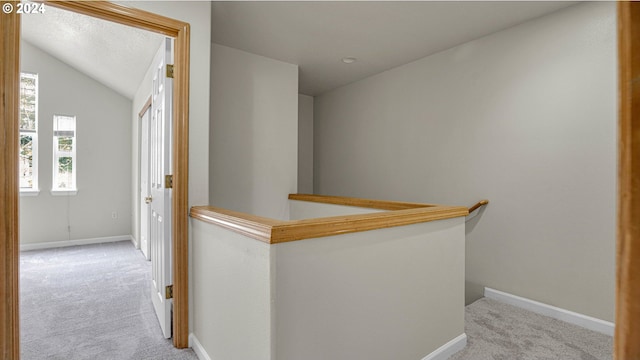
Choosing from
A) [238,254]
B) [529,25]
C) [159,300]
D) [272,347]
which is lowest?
[159,300]

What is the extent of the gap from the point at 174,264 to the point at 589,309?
9.64ft

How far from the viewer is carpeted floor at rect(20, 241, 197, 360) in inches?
76.8

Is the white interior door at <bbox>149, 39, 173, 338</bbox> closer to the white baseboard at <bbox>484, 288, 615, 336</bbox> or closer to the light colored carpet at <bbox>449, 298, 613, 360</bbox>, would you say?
the light colored carpet at <bbox>449, 298, 613, 360</bbox>

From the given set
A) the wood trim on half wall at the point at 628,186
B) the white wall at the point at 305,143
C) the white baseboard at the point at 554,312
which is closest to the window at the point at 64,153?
the white wall at the point at 305,143

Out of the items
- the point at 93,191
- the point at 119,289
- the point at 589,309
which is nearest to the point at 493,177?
the point at 589,309

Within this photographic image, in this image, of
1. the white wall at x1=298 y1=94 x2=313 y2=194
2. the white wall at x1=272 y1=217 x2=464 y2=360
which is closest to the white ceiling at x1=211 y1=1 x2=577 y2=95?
the white wall at x1=298 y1=94 x2=313 y2=194

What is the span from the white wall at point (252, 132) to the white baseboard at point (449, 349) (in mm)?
2165

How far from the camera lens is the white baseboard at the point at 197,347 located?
5.76 ft

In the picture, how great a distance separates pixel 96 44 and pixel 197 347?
3.41 meters

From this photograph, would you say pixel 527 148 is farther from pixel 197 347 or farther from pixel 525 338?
pixel 197 347

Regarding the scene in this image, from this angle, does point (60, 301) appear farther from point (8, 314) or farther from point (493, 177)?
point (493, 177)

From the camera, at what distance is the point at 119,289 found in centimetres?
301

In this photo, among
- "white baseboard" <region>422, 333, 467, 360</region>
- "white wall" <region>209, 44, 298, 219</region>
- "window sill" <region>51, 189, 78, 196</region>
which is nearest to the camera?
"white baseboard" <region>422, 333, 467, 360</region>

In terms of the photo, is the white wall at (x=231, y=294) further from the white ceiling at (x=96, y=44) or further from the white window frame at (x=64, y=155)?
the white window frame at (x=64, y=155)
